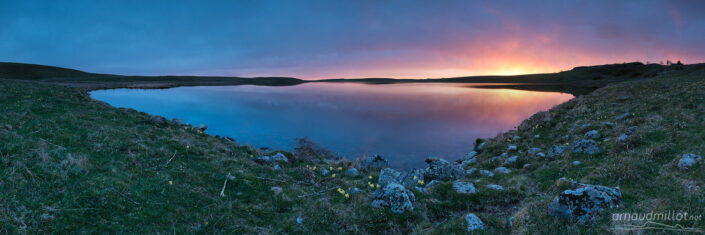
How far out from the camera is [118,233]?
5.47 meters

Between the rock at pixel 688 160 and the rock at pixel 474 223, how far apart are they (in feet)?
19.7

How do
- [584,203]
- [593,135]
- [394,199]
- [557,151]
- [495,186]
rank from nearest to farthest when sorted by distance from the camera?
[584,203], [394,199], [495,186], [557,151], [593,135]

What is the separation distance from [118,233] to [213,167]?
14.7 ft

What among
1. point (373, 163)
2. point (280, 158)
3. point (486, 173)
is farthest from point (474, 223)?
point (280, 158)

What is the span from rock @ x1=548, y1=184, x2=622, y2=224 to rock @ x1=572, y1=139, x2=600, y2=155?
6.02 metres

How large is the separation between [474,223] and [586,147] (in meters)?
8.50

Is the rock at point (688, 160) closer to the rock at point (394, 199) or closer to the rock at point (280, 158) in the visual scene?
the rock at point (394, 199)

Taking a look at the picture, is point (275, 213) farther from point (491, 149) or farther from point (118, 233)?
point (491, 149)

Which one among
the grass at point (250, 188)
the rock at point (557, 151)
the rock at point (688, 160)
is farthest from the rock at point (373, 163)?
the rock at point (688, 160)

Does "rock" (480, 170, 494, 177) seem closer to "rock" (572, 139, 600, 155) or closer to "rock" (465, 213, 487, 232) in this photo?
"rock" (572, 139, 600, 155)

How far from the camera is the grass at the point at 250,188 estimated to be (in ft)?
18.7

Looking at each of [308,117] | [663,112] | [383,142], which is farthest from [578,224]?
[308,117]

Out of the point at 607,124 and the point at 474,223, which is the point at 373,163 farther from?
the point at 607,124

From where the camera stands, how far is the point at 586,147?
11.0 metres
